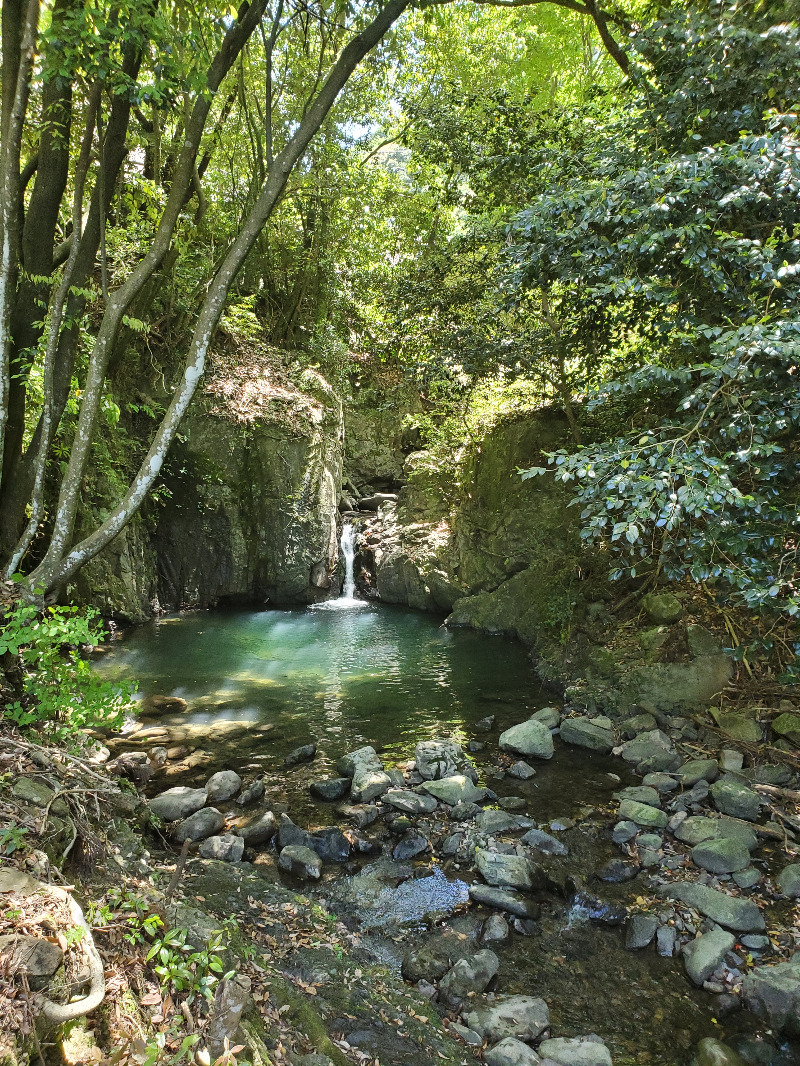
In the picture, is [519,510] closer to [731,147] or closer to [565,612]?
[565,612]

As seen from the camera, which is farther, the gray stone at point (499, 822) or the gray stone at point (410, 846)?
the gray stone at point (499, 822)

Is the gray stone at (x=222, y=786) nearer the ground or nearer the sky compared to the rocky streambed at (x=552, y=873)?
nearer the sky

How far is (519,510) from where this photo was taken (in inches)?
491

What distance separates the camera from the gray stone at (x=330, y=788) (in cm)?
603

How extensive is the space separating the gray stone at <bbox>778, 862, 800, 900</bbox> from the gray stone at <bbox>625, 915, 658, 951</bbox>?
3.92 feet

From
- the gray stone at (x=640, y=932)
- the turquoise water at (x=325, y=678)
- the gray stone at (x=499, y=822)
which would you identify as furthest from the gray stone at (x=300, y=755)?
the gray stone at (x=640, y=932)

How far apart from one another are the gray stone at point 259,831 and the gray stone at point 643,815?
336 centimetres

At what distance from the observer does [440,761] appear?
259 inches

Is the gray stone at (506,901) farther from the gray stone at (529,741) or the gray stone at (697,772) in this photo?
the gray stone at (697,772)

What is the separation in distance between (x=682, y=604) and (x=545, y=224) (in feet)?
17.9

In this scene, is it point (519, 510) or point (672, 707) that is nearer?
point (672, 707)

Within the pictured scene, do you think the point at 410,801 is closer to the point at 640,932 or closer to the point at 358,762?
the point at 358,762

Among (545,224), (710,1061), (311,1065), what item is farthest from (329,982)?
(545,224)

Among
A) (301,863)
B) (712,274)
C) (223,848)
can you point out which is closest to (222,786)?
(223,848)
